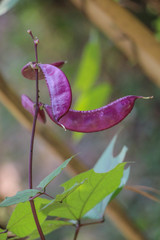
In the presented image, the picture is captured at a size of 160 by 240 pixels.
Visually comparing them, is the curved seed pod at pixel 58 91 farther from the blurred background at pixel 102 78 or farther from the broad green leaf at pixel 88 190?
the blurred background at pixel 102 78

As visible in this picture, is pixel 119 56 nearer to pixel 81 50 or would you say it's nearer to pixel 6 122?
pixel 81 50

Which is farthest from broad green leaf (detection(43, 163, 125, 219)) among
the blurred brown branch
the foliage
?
the blurred brown branch

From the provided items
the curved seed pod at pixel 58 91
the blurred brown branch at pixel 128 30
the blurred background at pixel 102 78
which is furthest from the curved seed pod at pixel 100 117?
the blurred background at pixel 102 78

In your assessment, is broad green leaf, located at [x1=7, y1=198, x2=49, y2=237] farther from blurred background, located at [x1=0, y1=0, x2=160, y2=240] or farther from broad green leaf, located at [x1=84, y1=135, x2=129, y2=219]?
blurred background, located at [x1=0, y1=0, x2=160, y2=240]

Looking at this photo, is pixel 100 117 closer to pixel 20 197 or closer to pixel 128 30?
pixel 20 197

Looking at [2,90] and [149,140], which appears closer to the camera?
[2,90]

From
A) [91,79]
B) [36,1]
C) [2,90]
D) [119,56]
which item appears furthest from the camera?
[119,56]

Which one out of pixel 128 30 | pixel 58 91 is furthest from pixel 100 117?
pixel 128 30

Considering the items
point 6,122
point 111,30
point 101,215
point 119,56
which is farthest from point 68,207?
point 6,122
